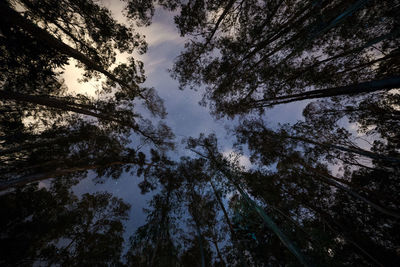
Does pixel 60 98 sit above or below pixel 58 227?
above

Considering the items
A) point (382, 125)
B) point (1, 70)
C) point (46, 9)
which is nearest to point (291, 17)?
point (382, 125)

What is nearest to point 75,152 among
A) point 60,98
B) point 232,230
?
point 60,98

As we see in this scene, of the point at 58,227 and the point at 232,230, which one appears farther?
the point at 58,227

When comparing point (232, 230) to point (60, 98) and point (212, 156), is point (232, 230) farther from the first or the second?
point (60, 98)

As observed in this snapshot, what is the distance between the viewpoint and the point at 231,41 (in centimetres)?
786

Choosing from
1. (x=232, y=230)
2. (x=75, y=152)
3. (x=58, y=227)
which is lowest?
(x=232, y=230)

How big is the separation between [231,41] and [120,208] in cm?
1557

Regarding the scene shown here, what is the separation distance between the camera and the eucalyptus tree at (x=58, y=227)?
25.2ft

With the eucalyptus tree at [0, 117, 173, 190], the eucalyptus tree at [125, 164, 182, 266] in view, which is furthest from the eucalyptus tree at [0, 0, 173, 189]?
the eucalyptus tree at [125, 164, 182, 266]

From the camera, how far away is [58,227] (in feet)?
29.5

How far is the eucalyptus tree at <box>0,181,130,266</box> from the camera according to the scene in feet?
25.2

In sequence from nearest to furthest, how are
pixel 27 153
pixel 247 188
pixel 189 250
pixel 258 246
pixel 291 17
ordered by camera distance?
pixel 291 17 → pixel 258 246 → pixel 27 153 → pixel 247 188 → pixel 189 250

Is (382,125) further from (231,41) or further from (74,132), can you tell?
(74,132)

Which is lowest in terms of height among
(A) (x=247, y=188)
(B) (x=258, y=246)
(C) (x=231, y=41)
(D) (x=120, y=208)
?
(B) (x=258, y=246)
